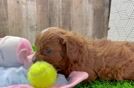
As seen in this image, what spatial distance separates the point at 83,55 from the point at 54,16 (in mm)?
1555

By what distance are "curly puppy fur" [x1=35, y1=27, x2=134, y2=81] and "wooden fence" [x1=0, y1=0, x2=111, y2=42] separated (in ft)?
4.51

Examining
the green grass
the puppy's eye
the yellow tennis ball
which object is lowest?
the green grass

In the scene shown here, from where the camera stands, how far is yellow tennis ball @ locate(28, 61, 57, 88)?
1.24 meters

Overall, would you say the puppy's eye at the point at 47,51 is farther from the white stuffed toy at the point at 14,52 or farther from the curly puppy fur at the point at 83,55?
the white stuffed toy at the point at 14,52

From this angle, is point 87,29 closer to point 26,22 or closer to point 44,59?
point 26,22

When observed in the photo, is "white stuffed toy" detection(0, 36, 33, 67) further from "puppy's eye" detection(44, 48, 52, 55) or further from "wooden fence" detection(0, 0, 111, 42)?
"wooden fence" detection(0, 0, 111, 42)

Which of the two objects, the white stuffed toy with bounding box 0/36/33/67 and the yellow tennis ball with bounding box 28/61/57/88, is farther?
the white stuffed toy with bounding box 0/36/33/67

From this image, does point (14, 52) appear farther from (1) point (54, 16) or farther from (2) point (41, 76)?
(1) point (54, 16)

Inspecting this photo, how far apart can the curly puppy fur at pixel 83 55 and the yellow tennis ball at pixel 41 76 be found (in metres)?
0.14

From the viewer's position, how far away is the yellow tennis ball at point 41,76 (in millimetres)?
1240

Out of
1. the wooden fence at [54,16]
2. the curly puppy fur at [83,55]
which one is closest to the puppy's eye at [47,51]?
the curly puppy fur at [83,55]

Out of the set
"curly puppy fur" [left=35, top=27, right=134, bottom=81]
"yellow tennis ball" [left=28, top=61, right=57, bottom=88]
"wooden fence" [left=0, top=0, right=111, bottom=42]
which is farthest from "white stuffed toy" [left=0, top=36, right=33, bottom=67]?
"wooden fence" [left=0, top=0, right=111, bottom=42]

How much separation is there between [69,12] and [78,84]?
156 cm

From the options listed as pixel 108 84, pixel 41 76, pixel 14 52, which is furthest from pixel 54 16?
pixel 41 76
